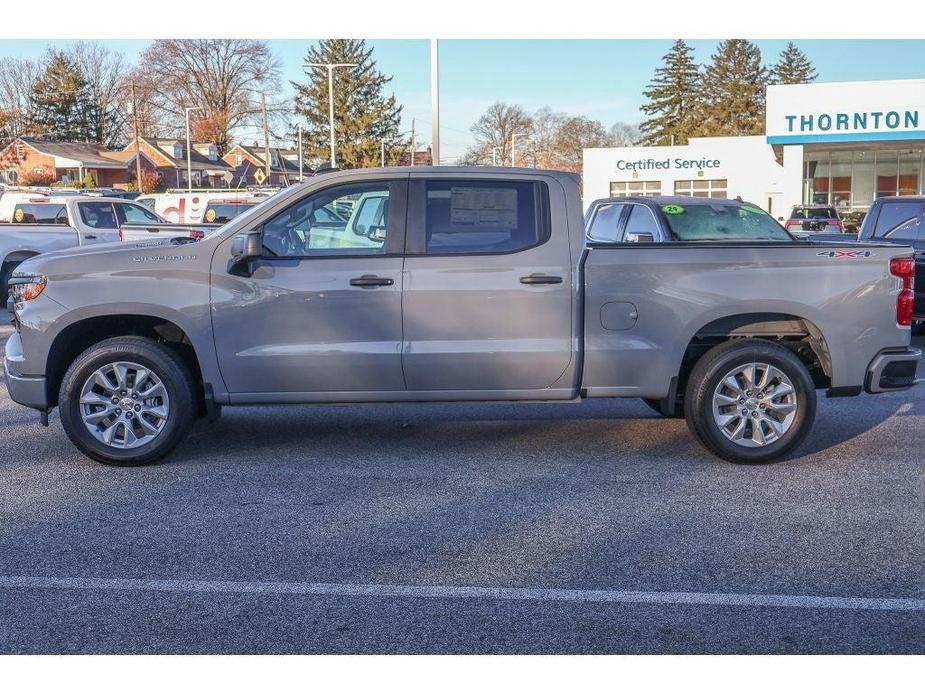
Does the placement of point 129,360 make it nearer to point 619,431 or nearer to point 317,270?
point 317,270

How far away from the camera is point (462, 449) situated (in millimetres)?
7547

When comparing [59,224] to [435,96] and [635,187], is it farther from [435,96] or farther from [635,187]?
[635,187]

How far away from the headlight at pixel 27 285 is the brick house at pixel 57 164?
278 ft

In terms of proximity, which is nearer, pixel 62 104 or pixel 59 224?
pixel 59 224

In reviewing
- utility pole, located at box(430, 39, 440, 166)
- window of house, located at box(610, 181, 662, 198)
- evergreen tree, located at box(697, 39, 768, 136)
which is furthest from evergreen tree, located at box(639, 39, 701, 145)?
utility pole, located at box(430, 39, 440, 166)

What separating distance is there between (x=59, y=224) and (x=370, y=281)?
13.8 meters

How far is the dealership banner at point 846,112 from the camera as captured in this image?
1791 inches

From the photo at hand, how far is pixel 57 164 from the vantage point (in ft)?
288

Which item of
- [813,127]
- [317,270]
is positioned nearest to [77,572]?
[317,270]

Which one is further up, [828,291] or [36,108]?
[36,108]

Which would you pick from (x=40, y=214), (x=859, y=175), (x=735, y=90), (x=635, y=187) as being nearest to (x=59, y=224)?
(x=40, y=214)

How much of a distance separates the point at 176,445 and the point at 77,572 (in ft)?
7.04

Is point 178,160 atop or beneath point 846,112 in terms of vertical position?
atop

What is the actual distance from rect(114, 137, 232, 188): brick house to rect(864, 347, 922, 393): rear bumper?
8909cm
